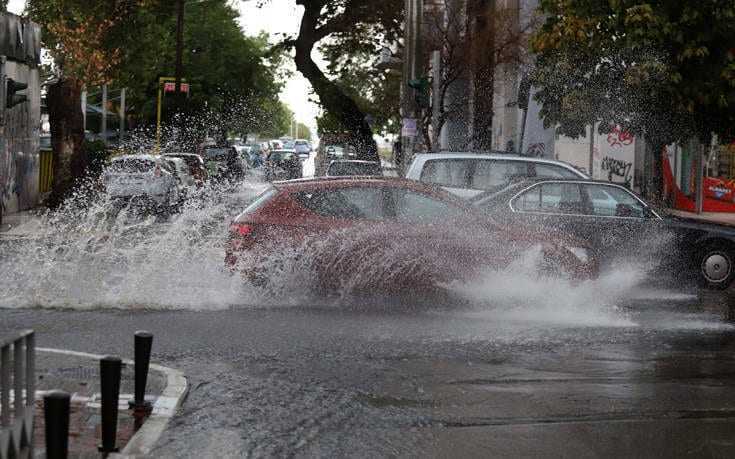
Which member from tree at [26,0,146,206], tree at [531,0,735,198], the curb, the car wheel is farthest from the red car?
tree at [26,0,146,206]

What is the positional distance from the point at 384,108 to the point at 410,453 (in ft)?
170

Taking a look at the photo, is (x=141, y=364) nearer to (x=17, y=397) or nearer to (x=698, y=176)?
(x=17, y=397)

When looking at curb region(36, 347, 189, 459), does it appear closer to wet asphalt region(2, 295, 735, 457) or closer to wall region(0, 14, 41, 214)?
wet asphalt region(2, 295, 735, 457)

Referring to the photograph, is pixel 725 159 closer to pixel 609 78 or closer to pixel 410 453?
pixel 609 78

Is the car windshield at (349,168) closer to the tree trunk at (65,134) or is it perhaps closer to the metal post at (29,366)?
the tree trunk at (65,134)

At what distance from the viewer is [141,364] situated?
8141mm

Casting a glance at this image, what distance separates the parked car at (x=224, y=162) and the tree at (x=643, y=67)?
27600 mm

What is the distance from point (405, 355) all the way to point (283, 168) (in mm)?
45825

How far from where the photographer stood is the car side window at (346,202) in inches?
571

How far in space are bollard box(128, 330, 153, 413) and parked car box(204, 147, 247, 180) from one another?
42.6 m

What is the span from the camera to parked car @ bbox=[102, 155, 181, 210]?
3328cm

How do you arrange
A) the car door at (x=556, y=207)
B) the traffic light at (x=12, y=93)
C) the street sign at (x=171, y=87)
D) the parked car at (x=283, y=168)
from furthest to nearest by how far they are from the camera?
the parked car at (x=283, y=168) < the street sign at (x=171, y=87) < the traffic light at (x=12, y=93) < the car door at (x=556, y=207)

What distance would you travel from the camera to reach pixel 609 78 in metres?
24.1

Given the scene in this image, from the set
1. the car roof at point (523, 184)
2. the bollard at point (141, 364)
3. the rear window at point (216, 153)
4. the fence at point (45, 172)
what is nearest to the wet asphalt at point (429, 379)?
the bollard at point (141, 364)
